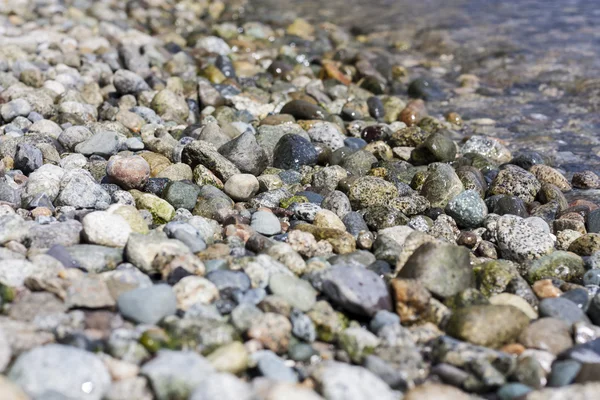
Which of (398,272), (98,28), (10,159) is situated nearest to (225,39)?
(98,28)

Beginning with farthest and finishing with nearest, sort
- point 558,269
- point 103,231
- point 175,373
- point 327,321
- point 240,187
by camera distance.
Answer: point 240,187 → point 558,269 → point 103,231 → point 327,321 → point 175,373

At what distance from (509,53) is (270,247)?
7.86 m

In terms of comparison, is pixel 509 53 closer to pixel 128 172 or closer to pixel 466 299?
pixel 128 172

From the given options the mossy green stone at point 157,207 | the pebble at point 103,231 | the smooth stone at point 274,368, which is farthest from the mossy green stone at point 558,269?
the pebble at point 103,231

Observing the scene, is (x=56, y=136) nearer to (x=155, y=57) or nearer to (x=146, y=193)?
(x=146, y=193)

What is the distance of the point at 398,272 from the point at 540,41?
8.52m

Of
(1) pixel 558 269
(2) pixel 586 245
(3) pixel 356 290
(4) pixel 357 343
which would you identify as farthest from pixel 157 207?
(2) pixel 586 245

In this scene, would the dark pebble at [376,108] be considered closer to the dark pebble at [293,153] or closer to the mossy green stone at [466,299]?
the dark pebble at [293,153]

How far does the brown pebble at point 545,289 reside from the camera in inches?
152

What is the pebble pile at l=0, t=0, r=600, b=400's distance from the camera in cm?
288

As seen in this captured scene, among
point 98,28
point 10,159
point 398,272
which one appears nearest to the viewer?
point 398,272

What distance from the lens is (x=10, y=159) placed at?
5125 mm

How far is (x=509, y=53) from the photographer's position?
10.4 m

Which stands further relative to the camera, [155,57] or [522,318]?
[155,57]
